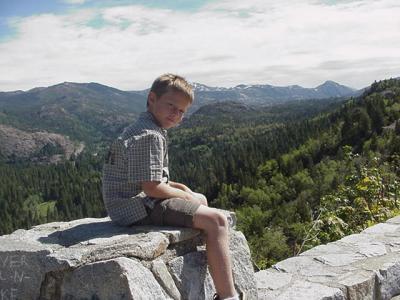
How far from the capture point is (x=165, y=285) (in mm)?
3184

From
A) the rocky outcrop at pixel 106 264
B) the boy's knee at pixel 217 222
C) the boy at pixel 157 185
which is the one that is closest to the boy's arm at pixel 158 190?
Answer: the boy at pixel 157 185

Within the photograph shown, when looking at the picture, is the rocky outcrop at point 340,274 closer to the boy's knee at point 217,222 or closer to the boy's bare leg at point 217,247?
the boy's bare leg at point 217,247

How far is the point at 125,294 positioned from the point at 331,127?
8778 cm

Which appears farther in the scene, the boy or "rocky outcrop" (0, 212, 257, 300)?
the boy

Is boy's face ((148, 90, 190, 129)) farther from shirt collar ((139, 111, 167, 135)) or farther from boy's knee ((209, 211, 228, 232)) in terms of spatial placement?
boy's knee ((209, 211, 228, 232))

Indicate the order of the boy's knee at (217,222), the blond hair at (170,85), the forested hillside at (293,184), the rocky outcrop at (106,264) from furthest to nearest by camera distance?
1. the forested hillside at (293,184)
2. the blond hair at (170,85)
3. the boy's knee at (217,222)
4. the rocky outcrop at (106,264)

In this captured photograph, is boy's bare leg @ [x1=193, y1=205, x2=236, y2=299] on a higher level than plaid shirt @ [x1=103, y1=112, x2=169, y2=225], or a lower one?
lower

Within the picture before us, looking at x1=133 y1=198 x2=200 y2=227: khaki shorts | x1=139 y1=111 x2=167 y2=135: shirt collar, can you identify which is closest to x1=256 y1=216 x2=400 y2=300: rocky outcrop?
x1=133 y1=198 x2=200 y2=227: khaki shorts

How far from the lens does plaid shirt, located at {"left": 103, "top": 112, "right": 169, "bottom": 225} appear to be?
3510 millimetres

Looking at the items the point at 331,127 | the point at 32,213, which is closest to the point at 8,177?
the point at 32,213

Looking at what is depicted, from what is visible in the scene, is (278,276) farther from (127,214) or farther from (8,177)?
(8,177)

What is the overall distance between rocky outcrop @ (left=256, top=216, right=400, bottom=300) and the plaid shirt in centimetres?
145

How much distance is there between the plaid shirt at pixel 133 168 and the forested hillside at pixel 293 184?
385cm

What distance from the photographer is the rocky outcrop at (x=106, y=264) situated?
2922 mm
